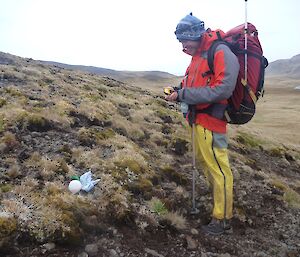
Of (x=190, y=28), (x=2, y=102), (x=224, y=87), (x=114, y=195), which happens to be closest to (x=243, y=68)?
(x=224, y=87)

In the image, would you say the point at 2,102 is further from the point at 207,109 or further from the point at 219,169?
the point at 219,169

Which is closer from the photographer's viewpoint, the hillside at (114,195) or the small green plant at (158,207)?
the hillside at (114,195)

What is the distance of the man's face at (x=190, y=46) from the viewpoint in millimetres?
7971

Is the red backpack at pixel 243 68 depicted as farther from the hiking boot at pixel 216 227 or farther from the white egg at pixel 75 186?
the white egg at pixel 75 186

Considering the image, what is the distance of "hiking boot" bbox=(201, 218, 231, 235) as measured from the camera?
8.09m

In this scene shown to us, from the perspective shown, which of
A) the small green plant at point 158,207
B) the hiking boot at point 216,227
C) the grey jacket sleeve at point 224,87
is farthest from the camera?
the small green plant at point 158,207

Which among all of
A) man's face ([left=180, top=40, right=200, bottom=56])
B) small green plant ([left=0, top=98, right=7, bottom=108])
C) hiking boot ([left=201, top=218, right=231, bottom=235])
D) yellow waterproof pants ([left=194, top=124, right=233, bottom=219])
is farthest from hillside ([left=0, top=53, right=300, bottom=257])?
man's face ([left=180, top=40, right=200, bottom=56])

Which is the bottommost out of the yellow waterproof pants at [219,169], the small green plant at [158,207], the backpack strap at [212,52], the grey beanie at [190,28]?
the small green plant at [158,207]

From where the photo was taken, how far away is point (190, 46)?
317 inches

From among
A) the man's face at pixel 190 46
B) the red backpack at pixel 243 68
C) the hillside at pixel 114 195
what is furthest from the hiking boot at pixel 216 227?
the man's face at pixel 190 46

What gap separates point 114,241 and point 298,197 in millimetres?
6452

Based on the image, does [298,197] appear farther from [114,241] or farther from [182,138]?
[114,241]

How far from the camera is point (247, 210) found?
382 inches

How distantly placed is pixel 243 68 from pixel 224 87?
2.17 ft
